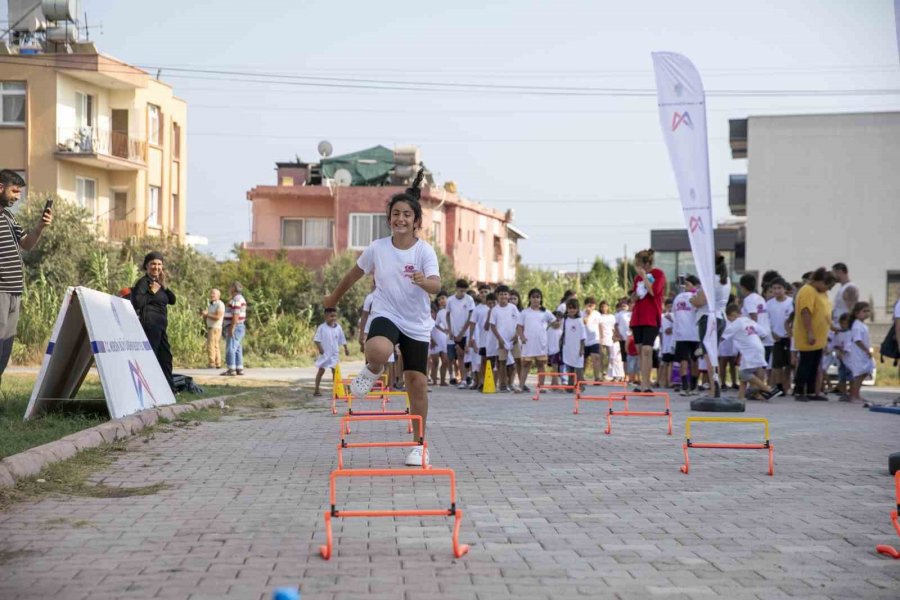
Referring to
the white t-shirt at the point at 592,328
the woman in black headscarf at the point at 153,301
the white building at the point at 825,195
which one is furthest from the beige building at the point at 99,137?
the white building at the point at 825,195

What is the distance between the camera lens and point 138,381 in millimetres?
12445

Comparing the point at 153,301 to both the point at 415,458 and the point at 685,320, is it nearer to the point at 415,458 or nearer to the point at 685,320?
the point at 415,458

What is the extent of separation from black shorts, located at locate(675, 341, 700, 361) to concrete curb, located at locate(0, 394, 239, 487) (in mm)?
9494

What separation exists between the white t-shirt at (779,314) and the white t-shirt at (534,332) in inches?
161

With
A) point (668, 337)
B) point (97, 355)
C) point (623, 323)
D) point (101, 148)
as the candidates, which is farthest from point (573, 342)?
point (101, 148)

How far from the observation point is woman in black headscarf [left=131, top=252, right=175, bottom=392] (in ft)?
47.7

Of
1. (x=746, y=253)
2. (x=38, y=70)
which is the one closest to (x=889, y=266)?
(x=746, y=253)

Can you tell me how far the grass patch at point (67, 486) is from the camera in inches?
286

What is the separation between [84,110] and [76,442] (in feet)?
121

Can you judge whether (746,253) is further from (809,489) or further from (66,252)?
(809,489)

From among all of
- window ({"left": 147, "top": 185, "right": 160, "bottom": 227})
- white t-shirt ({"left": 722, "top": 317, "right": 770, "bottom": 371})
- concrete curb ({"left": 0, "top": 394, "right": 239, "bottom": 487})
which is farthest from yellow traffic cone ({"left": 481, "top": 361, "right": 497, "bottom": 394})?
window ({"left": 147, "top": 185, "right": 160, "bottom": 227})

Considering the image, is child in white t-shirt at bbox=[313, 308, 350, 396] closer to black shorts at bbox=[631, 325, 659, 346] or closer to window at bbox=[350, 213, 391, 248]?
black shorts at bbox=[631, 325, 659, 346]

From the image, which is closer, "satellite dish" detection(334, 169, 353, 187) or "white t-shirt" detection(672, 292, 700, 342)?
"white t-shirt" detection(672, 292, 700, 342)

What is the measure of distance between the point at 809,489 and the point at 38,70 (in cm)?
3861
